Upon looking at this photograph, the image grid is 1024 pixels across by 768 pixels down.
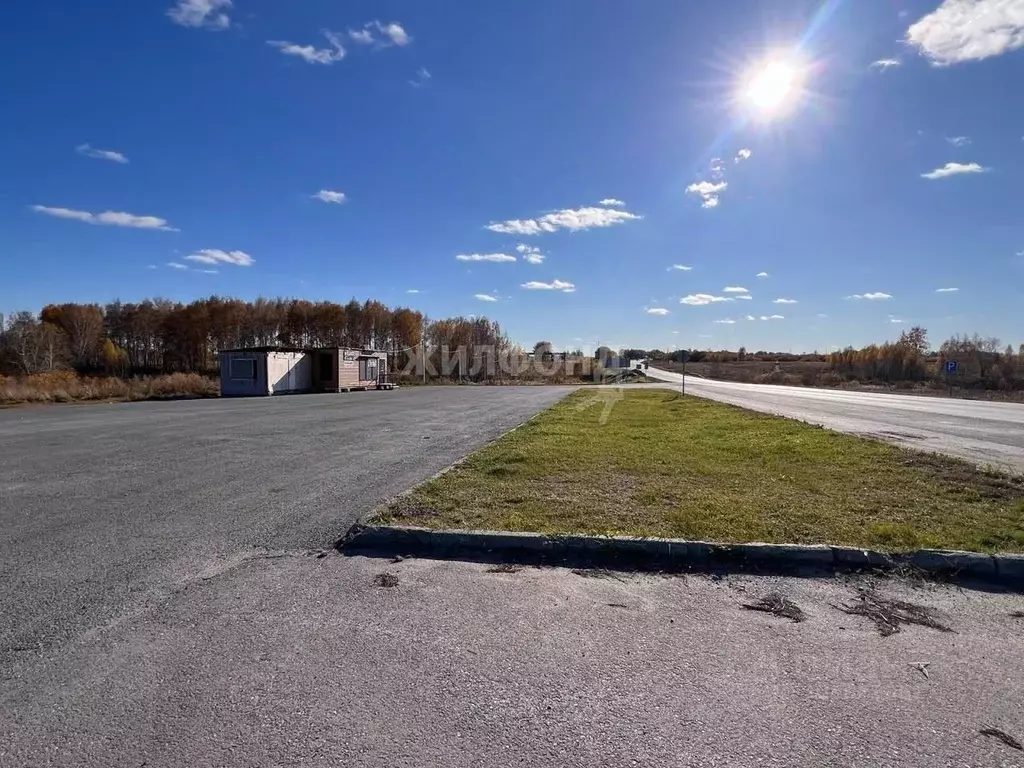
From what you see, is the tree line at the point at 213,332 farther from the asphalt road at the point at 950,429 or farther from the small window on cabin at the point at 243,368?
the asphalt road at the point at 950,429

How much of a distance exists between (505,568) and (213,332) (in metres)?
65.9

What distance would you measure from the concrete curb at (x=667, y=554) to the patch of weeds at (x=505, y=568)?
118mm

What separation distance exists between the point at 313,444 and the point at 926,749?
10.3m

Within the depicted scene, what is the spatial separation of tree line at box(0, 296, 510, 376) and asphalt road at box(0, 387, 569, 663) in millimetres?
49628

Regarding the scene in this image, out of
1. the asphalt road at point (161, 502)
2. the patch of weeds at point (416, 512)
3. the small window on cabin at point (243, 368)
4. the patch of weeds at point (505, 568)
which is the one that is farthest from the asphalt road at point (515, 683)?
the small window on cabin at point (243, 368)

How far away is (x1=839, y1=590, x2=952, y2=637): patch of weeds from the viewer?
3.18 m

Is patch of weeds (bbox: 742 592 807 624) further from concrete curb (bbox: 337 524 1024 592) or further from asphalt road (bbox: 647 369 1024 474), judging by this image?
asphalt road (bbox: 647 369 1024 474)

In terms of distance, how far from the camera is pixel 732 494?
6074 mm

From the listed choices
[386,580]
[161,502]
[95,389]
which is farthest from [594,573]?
[95,389]

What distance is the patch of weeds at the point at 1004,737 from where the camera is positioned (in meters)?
2.14

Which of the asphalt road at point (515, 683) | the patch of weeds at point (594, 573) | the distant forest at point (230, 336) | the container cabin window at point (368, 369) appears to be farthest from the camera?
the distant forest at point (230, 336)

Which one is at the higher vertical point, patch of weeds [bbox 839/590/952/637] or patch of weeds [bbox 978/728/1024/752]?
patch of weeds [bbox 978/728/1024/752]

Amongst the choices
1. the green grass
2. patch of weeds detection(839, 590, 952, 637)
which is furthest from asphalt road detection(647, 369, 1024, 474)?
patch of weeds detection(839, 590, 952, 637)

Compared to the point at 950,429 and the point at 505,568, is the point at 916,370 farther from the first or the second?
the point at 505,568
